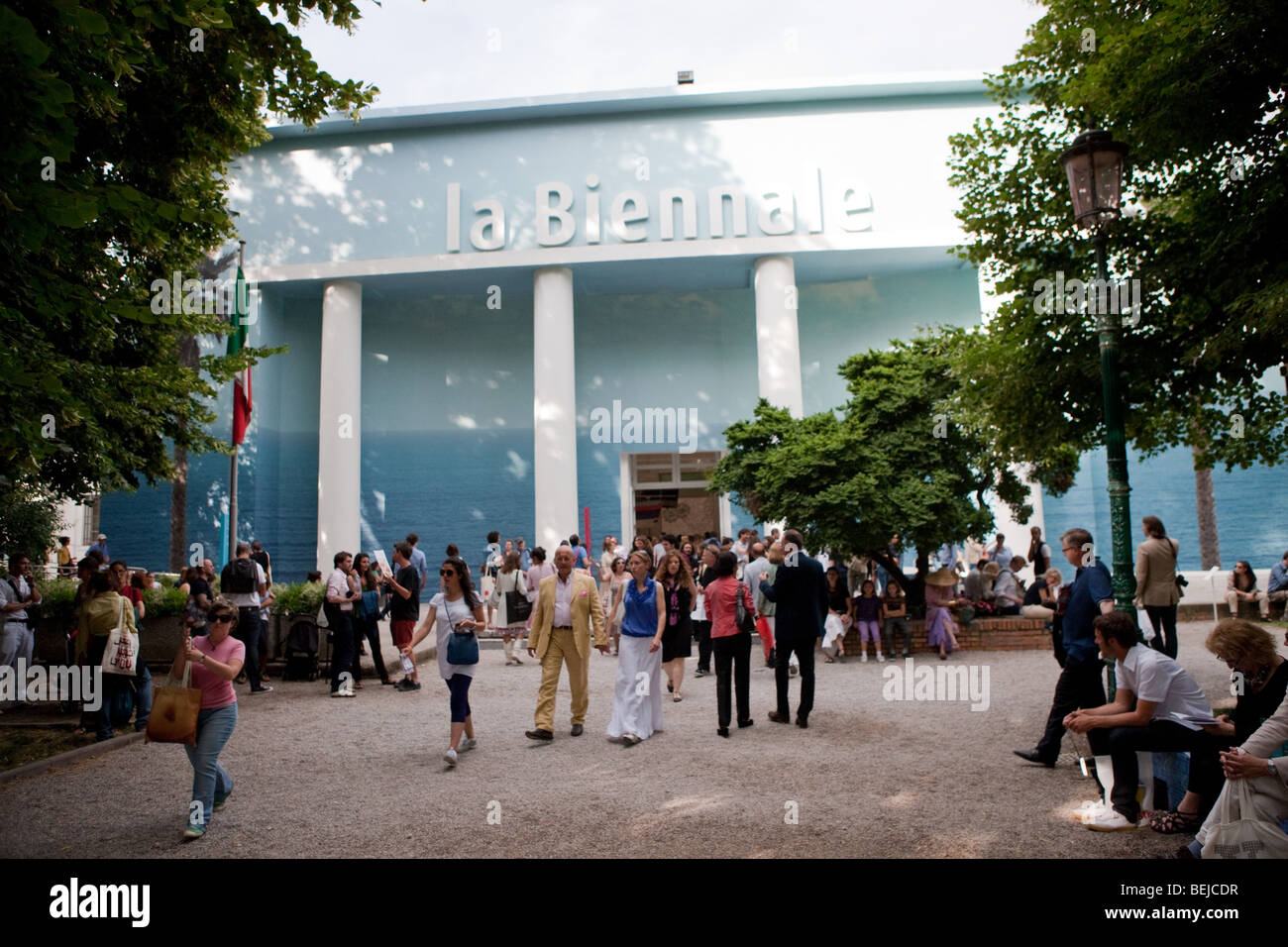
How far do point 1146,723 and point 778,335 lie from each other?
1840 cm

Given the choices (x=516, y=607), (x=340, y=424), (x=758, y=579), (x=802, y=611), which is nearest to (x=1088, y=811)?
(x=802, y=611)

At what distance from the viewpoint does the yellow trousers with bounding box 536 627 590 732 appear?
356 inches

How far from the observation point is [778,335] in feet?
76.7

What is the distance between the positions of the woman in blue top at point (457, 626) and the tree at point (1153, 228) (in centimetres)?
569

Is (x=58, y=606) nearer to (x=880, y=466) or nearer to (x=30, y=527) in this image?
(x=30, y=527)

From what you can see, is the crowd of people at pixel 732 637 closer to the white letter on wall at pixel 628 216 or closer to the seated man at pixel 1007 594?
Result: the seated man at pixel 1007 594

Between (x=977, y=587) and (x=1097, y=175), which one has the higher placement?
(x=1097, y=175)

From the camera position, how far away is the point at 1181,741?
565 centimetres

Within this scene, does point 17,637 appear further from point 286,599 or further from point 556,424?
point 556,424

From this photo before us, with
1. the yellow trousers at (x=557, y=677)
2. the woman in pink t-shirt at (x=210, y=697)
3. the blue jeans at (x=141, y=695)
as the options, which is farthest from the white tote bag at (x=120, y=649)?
the yellow trousers at (x=557, y=677)

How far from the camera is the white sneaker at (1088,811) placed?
593cm

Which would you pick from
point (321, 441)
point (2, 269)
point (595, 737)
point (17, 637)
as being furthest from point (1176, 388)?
point (321, 441)

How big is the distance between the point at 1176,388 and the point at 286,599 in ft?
39.2

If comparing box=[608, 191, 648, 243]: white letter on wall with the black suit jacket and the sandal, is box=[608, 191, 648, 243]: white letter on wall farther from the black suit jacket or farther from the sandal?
the sandal
